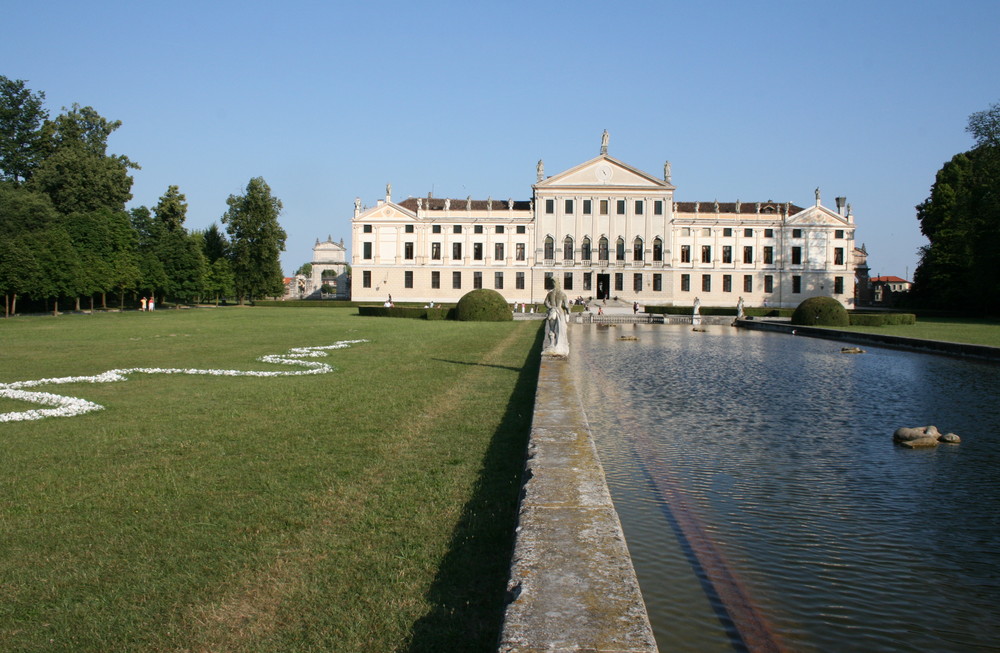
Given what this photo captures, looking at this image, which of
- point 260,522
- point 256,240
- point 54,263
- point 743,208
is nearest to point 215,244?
point 256,240

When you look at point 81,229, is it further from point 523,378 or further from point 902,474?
point 902,474

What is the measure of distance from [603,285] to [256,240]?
105 feet

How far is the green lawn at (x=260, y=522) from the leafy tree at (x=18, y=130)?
6038 centimetres

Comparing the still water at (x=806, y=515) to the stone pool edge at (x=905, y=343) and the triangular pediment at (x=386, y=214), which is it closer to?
the stone pool edge at (x=905, y=343)

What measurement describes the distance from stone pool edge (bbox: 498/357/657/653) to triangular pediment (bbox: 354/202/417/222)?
2506 inches

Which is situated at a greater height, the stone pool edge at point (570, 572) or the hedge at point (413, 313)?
the hedge at point (413, 313)

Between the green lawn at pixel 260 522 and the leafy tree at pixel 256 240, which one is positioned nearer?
the green lawn at pixel 260 522

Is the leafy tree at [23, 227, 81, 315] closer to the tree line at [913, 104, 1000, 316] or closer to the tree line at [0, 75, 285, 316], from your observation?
the tree line at [0, 75, 285, 316]

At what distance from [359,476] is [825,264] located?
69.4 m

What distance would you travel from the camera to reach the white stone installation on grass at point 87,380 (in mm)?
8898

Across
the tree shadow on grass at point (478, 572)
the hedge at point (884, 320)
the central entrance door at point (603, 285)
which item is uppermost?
the central entrance door at point (603, 285)

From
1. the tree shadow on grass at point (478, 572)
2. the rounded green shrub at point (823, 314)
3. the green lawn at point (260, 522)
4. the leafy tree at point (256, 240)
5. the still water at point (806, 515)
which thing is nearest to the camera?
the tree shadow on grass at point (478, 572)

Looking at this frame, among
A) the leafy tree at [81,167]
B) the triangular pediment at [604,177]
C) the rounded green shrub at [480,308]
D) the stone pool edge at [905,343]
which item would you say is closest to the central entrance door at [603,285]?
the triangular pediment at [604,177]

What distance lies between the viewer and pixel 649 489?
6305 millimetres
